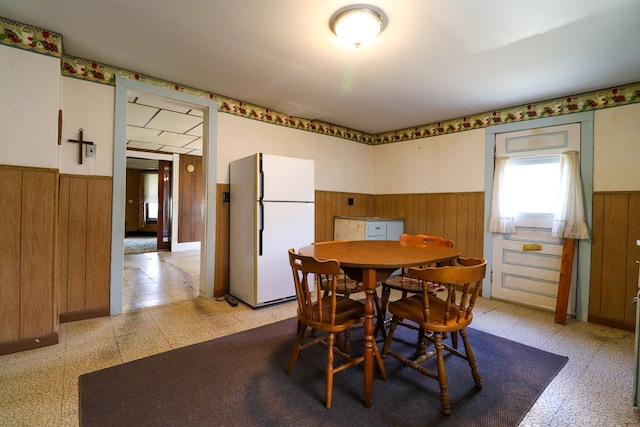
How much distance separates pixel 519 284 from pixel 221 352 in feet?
11.5

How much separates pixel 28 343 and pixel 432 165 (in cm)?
484

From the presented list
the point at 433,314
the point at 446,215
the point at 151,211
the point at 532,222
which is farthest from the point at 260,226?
the point at 151,211

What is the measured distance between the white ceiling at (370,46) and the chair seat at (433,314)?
194cm

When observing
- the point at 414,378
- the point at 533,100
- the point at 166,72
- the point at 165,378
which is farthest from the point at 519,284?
the point at 166,72

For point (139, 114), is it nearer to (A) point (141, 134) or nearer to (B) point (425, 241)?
(A) point (141, 134)

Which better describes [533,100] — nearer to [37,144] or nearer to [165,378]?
[165,378]

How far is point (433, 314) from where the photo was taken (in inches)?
70.3

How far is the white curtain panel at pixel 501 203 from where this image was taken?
369cm

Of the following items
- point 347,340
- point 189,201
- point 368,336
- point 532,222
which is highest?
point 189,201

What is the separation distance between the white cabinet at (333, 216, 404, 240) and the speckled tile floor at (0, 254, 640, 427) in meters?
1.48

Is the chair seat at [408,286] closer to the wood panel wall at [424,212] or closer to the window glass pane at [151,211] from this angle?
the wood panel wall at [424,212]

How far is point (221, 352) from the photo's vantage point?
226 centimetres

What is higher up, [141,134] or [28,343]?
[141,134]

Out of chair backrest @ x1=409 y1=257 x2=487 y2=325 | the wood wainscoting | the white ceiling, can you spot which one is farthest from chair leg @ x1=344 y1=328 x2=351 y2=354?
the white ceiling
